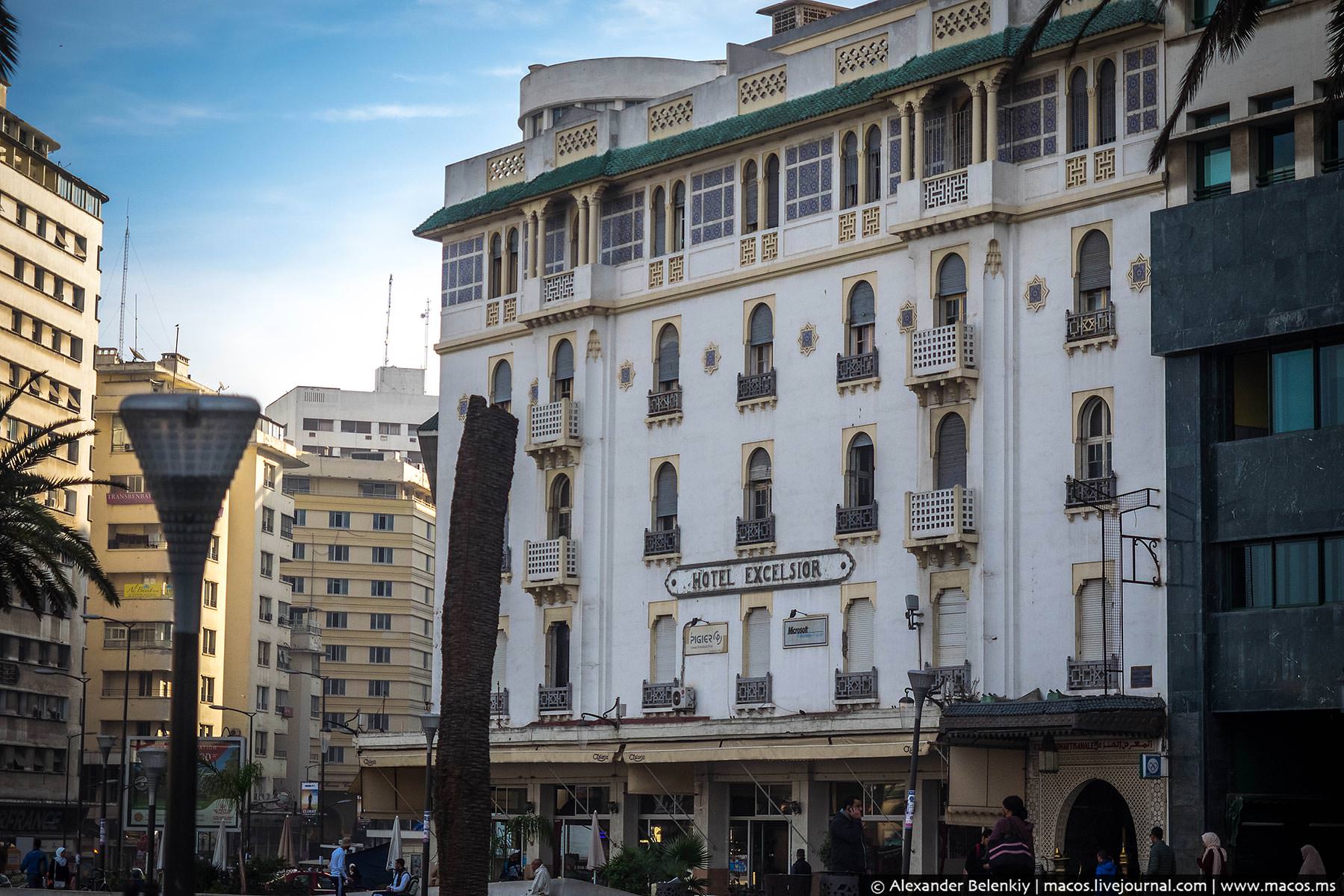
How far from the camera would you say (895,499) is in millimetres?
44500

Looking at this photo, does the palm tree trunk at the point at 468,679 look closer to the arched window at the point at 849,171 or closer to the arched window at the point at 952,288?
the arched window at the point at 952,288

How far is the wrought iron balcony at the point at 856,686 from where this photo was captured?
4412cm

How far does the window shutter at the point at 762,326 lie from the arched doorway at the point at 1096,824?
42.9 ft

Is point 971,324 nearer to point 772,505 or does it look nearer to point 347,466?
point 772,505

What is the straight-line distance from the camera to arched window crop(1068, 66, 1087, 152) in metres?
42.1

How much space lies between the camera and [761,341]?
159 ft

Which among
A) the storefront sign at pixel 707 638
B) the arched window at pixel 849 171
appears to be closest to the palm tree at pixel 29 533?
the storefront sign at pixel 707 638

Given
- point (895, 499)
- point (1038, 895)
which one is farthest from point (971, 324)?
point (1038, 895)

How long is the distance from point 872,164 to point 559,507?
12.1m

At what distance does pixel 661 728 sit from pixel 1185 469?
14.4 m

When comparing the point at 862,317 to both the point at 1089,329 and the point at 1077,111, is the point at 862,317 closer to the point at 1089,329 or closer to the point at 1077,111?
the point at 1089,329

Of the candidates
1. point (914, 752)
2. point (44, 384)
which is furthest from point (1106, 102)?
point (44, 384)

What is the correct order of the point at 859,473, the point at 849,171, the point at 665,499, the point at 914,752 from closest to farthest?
the point at 914,752 < the point at 859,473 < the point at 849,171 < the point at 665,499

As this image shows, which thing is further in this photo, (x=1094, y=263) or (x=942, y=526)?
(x=942, y=526)
